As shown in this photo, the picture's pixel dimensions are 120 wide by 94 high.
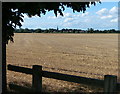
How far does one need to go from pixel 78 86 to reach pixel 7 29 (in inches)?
117

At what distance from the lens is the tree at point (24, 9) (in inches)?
220

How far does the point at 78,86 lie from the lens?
7.98 meters

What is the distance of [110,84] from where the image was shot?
16.4ft

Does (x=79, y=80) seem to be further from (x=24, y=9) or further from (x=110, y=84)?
(x=24, y=9)

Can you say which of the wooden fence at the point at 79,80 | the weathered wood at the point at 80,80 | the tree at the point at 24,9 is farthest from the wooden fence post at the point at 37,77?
the tree at the point at 24,9

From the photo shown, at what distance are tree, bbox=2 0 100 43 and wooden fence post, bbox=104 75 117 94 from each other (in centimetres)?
202

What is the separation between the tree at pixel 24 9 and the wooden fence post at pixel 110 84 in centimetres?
202

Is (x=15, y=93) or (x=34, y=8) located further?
(x=15, y=93)

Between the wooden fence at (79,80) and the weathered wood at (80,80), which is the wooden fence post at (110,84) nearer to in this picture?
the wooden fence at (79,80)

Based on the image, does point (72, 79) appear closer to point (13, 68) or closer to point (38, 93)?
point (38, 93)

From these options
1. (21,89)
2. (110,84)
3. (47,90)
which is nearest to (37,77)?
(21,89)

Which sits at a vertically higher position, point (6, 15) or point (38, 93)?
point (6, 15)

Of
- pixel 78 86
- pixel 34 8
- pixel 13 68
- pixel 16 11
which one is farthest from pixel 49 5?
pixel 78 86

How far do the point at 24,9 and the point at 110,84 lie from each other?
8.59 feet
